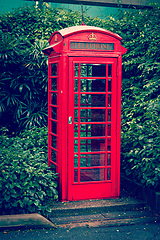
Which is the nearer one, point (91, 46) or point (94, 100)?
point (91, 46)

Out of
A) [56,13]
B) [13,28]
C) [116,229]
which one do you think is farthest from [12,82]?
[116,229]

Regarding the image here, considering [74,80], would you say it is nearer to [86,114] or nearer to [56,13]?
[86,114]

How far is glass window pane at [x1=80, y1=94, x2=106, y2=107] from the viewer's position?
451 centimetres

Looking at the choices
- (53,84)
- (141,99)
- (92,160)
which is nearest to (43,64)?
(141,99)

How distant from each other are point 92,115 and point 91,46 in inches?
40.9

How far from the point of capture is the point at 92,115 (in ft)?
14.8

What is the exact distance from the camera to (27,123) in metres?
7.20

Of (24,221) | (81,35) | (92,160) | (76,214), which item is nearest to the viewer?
(24,221)

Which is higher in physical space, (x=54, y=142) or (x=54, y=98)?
(x=54, y=98)

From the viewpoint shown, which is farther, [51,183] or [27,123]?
[27,123]

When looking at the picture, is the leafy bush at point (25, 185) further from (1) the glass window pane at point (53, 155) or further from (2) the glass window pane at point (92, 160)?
(2) the glass window pane at point (92, 160)

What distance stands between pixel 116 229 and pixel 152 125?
2.14m

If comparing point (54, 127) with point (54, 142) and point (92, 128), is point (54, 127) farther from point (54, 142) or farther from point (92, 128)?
point (92, 128)

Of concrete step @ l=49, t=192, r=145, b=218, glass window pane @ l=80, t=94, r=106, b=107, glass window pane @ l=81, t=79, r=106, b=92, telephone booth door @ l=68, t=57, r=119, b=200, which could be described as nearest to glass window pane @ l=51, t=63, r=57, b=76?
telephone booth door @ l=68, t=57, r=119, b=200
